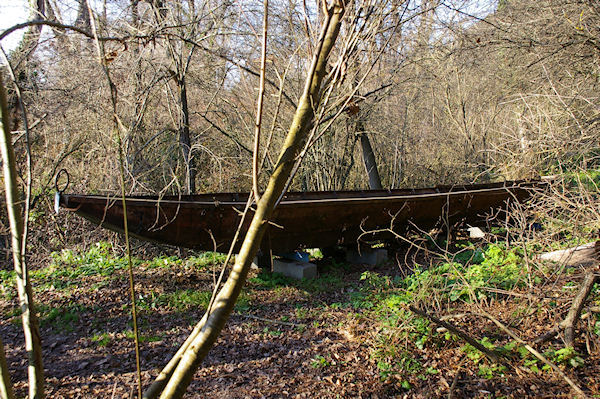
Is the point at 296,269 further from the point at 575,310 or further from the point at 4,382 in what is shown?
the point at 4,382

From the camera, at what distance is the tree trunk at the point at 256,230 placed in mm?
1099

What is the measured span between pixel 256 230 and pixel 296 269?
4940 mm

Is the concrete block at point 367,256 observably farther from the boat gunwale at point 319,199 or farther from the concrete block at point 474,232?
the concrete block at point 474,232

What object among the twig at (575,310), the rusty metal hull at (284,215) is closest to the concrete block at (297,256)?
the rusty metal hull at (284,215)

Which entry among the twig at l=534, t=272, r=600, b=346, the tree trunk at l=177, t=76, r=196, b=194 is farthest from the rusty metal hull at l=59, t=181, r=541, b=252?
the twig at l=534, t=272, r=600, b=346

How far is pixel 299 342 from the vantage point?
405 centimetres

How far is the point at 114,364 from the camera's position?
3654mm

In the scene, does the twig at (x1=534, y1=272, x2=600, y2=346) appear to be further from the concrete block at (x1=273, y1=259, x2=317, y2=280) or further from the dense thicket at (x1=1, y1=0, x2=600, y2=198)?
the concrete block at (x1=273, y1=259, x2=317, y2=280)

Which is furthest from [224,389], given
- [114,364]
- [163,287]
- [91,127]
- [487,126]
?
[487,126]

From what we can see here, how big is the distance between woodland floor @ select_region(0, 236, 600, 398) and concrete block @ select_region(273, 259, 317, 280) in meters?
0.44

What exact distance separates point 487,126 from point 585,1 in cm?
487

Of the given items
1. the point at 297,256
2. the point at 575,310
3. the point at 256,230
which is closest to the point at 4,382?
the point at 256,230

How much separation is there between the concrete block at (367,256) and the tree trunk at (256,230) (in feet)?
19.0

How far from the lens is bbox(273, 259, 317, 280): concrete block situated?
5980 millimetres
